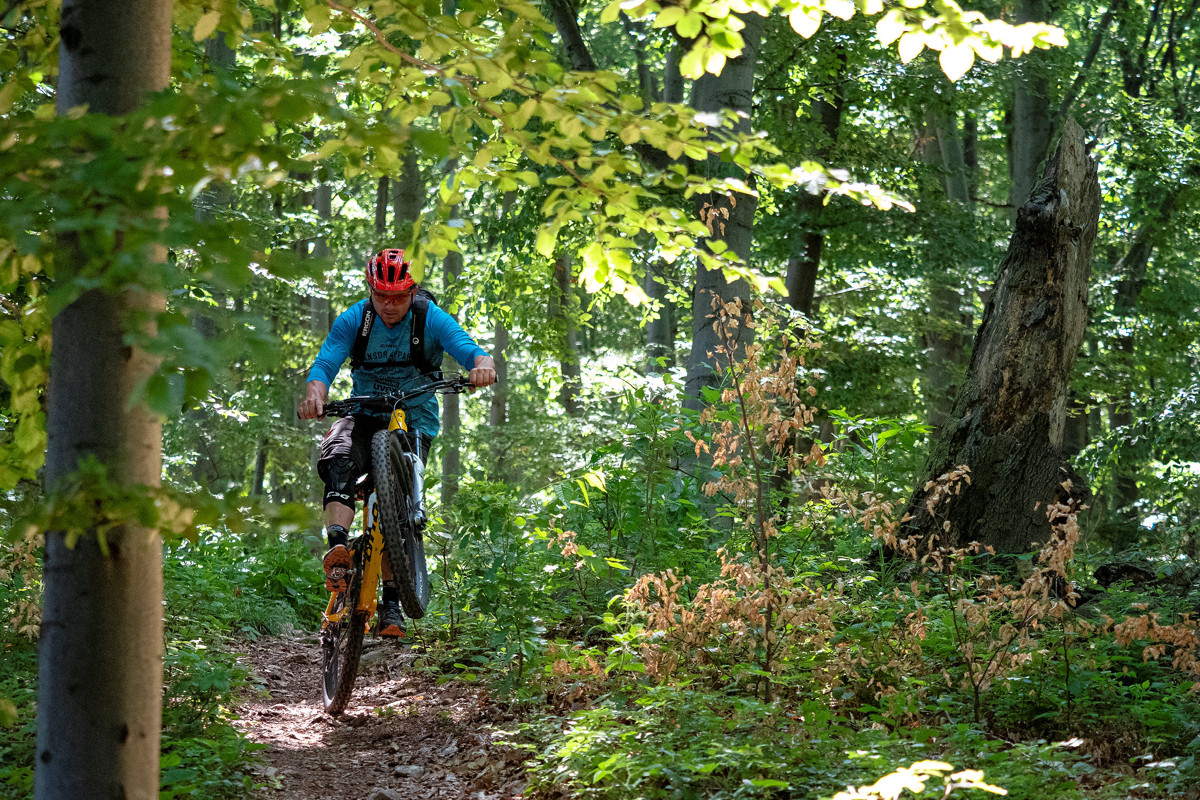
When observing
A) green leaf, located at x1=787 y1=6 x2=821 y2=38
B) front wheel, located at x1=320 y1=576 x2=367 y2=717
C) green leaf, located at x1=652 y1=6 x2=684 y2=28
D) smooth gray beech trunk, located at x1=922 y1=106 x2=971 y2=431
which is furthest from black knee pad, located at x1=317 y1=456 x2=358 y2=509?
smooth gray beech trunk, located at x1=922 y1=106 x2=971 y2=431

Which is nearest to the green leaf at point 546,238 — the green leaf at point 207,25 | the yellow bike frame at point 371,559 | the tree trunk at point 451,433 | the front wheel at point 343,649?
the green leaf at point 207,25

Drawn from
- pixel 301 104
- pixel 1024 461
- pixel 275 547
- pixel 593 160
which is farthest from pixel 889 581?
pixel 275 547

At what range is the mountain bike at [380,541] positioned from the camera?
5191 mm

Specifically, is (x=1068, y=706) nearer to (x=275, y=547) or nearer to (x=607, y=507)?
(x=607, y=507)

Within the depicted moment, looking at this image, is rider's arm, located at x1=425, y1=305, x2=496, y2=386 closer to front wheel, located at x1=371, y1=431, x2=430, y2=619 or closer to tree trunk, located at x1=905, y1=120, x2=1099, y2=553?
front wheel, located at x1=371, y1=431, x2=430, y2=619

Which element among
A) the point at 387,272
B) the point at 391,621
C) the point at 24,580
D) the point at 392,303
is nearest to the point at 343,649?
the point at 391,621

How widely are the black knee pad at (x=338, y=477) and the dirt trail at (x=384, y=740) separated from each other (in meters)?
1.31

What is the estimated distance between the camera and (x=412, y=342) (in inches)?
233

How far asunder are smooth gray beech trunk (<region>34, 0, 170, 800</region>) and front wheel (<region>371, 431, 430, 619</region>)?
291 centimetres

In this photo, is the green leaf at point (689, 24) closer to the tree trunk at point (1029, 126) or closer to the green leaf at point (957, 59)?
the green leaf at point (957, 59)

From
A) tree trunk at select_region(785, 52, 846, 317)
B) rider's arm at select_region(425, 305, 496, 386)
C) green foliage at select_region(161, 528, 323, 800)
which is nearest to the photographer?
green foliage at select_region(161, 528, 323, 800)

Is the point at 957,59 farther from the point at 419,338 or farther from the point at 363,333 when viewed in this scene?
the point at 363,333

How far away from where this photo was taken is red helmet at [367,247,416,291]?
5.72m

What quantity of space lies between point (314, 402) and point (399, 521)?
84 cm
